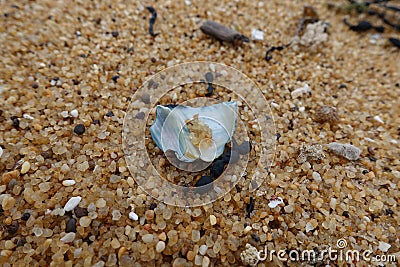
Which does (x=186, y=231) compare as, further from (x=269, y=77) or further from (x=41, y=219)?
(x=269, y=77)

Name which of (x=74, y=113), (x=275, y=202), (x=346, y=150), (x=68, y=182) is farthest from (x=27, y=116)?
(x=346, y=150)

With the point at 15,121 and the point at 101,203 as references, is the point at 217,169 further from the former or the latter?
the point at 15,121

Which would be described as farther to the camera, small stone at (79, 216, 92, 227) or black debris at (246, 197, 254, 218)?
black debris at (246, 197, 254, 218)

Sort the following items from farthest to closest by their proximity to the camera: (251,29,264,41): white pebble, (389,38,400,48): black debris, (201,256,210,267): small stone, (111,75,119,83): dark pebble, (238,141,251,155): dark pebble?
1. (389,38,400,48): black debris
2. (251,29,264,41): white pebble
3. (111,75,119,83): dark pebble
4. (238,141,251,155): dark pebble
5. (201,256,210,267): small stone

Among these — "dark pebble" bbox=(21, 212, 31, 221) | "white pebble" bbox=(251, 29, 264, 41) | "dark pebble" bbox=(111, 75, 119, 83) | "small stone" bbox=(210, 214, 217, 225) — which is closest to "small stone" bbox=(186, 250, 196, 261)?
"small stone" bbox=(210, 214, 217, 225)

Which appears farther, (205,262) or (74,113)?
(74,113)

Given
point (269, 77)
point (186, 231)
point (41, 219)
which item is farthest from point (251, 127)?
point (41, 219)

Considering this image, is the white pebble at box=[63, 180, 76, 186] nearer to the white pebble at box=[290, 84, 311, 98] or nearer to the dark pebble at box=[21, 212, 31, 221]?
the dark pebble at box=[21, 212, 31, 221]
